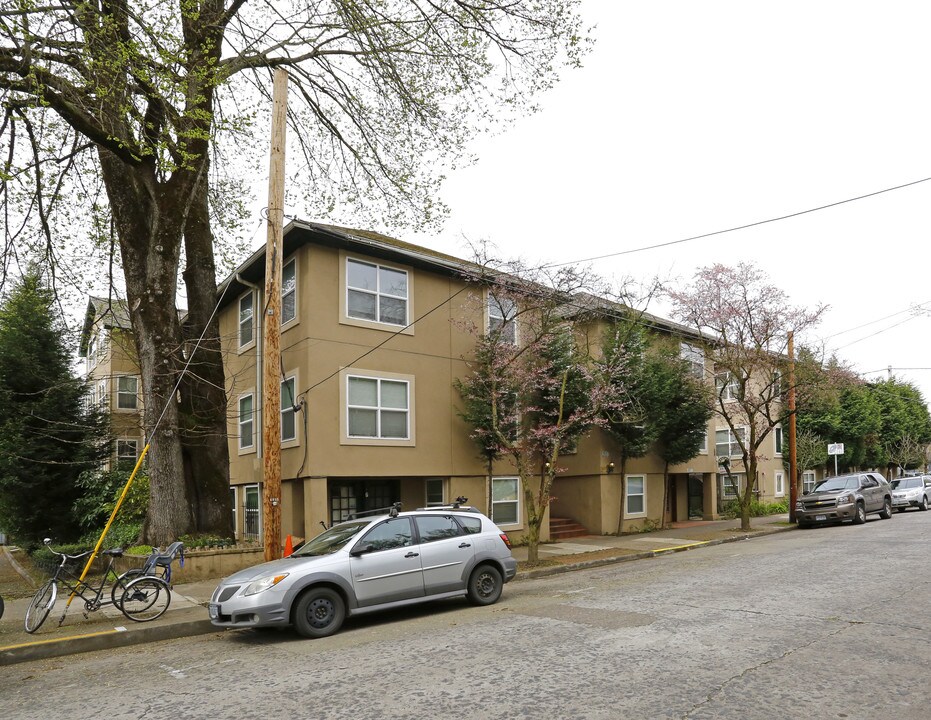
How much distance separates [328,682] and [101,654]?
403 cm

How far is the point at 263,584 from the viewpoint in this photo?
8867 millimetres

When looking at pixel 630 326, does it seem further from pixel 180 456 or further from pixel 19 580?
pixel 19 580

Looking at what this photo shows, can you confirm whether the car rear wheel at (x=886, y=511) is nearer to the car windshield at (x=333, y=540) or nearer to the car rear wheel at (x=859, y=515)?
the car rear wheel at (x=859, y=515)

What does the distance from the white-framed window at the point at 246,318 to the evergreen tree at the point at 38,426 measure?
4925 mm

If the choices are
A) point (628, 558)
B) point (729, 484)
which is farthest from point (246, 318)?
point (729, 484)

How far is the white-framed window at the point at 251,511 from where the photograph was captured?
65.4 ft

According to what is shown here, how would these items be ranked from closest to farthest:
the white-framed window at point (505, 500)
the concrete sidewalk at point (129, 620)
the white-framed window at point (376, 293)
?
1. the concrete sidewalk at point (129, 620)
2. the white-framed window at point (376, 293)
3. the white-framed window at point (505, 500)

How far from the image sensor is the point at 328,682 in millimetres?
6688

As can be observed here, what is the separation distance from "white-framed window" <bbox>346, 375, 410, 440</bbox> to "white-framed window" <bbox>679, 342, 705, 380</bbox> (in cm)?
1024

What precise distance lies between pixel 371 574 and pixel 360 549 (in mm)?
355

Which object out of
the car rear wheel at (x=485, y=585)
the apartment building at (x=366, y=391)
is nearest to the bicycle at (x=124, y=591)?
the car rear wheel at (x=485, y=585)

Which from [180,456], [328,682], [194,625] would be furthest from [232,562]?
[328,682]

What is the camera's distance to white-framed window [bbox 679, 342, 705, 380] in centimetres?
2352

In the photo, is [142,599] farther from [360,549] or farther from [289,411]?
[289,411]
